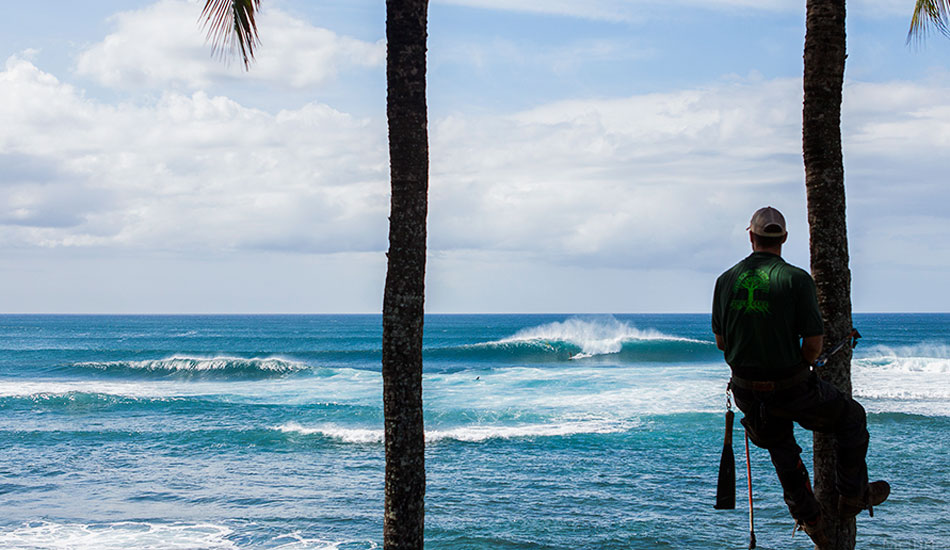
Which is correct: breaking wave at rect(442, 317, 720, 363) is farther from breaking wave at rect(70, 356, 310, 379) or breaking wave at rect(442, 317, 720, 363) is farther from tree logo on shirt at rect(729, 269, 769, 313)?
tree logo on shirt at rect(729, 269, 769, 313)

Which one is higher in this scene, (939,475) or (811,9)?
(811,9)

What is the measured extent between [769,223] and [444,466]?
12010mm

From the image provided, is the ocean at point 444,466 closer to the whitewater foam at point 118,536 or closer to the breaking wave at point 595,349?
the whitewater foam at point 118,536

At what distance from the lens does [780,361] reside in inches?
191

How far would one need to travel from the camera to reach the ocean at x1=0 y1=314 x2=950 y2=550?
449 inches

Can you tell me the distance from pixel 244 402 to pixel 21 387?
1245 cm

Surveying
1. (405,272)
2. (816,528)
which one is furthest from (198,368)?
(816,528)

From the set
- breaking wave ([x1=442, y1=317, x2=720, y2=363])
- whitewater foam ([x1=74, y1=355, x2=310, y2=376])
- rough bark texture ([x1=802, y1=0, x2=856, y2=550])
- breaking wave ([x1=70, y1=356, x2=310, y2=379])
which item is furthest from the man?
breaking wave ([x1=442, y1=317, x2=720, y2=363])

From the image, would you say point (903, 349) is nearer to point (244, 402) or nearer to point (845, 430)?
point (244, 402)

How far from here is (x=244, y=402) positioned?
28.5 m

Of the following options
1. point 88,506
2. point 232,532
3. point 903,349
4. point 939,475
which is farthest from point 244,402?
point 903,349

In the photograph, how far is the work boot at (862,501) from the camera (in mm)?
5367

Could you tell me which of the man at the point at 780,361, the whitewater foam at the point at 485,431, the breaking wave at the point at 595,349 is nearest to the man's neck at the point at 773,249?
the man at the point at 780,361

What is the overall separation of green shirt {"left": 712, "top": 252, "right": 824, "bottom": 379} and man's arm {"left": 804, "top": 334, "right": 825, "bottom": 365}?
1.3 inches
